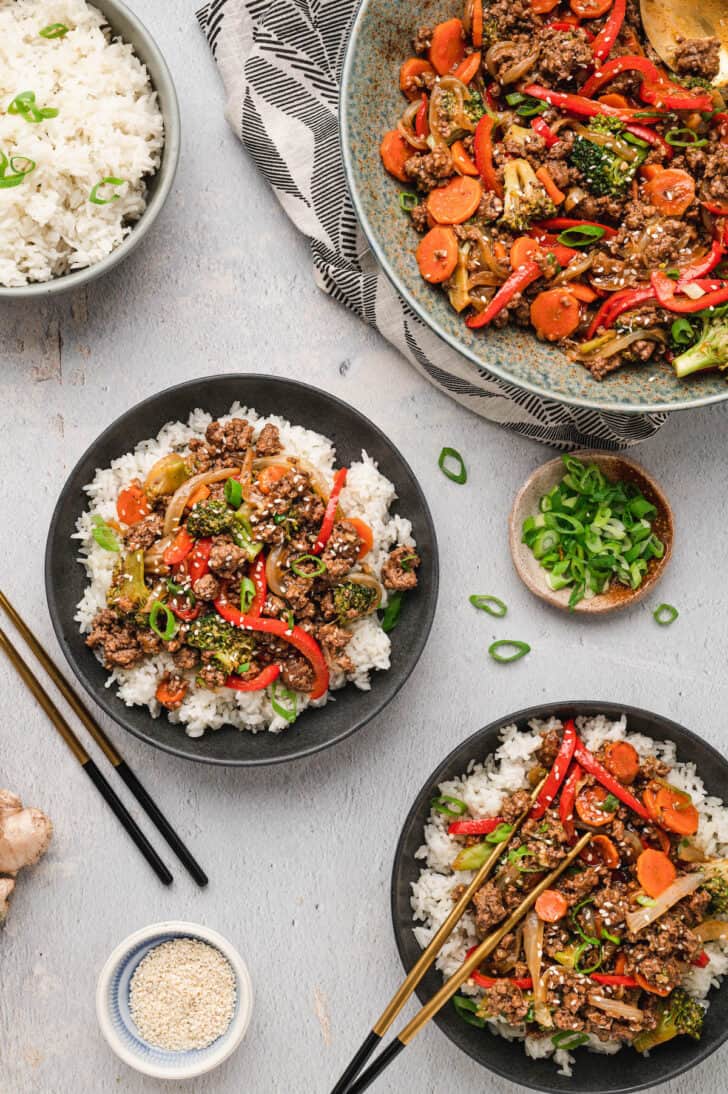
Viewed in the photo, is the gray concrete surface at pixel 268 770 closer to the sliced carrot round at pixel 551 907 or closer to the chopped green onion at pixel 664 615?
the chopped green onion at pixel 664 615

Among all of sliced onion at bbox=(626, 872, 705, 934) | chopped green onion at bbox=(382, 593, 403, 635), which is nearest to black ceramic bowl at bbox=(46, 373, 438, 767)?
chopped green onion at bbox=(382, 593, 403, 635)

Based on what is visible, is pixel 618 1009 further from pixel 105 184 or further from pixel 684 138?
pixel 105 184

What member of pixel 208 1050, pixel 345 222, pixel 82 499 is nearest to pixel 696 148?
pixel 345 222

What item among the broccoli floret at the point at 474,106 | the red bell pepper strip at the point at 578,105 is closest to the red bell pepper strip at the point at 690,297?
the red bell pepper strip at the point at 578,105

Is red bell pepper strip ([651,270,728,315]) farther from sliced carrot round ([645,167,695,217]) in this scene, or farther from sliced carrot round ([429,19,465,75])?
sliced carrot round ([429,19,465,75])

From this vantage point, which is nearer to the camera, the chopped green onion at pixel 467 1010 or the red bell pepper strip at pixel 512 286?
the red bell pepper strip at pixel 512 286

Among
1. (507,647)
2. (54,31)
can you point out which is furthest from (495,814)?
(54,31)
